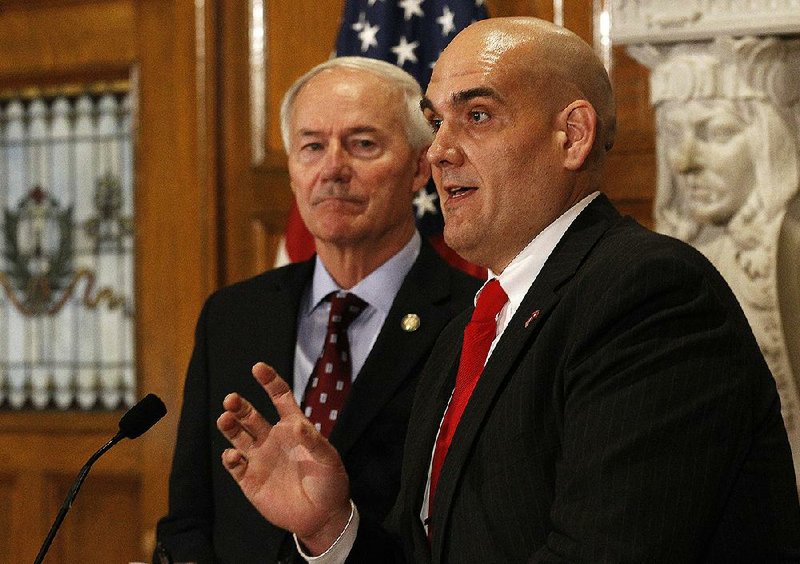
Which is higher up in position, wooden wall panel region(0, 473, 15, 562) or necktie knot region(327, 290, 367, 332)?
necktie knot region(327, 290, 367, 332)

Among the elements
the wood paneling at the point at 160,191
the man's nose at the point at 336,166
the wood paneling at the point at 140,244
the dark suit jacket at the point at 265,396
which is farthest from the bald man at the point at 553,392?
the wood paneling at the point at 140,244

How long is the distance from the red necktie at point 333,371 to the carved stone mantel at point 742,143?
34.0 inches

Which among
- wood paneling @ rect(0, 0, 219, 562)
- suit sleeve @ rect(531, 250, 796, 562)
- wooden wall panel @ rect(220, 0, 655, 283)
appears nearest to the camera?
suit sleeve @ rect(531, 250, 796, 562)

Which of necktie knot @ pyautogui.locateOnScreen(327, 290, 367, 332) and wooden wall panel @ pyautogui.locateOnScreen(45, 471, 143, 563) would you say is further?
wooden wall panel @ pyautogui.locateOnScreen(45, 471, 143, 563)

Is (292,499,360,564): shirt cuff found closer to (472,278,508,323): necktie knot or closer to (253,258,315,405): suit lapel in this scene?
(472,278,508,323): necktie knot

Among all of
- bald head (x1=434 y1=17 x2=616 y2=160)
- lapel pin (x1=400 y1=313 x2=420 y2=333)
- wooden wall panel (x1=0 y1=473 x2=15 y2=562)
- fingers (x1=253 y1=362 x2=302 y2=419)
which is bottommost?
wooden wall panel (x1=0 y1=473 x2=15 y2=562)

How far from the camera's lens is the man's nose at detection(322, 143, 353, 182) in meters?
2.51

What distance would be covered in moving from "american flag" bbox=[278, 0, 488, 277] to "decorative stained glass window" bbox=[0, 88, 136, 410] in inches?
52.1

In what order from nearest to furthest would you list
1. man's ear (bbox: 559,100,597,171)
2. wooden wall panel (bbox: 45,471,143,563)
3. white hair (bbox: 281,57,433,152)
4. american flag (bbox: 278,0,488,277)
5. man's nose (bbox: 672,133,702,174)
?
man's ear (bbox: 559,100,597,171)
white hair (bbox: 281,57,433,152)
man's nose (bbox: 672,133,702,174)
american flag (bbox: 278,0,488,277)
wooden wall panel (bbox: 45,471,143,563)

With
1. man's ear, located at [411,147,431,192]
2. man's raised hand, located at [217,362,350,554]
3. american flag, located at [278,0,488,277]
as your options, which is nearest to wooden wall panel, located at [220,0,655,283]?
american flag, located at [278,0,488,277]

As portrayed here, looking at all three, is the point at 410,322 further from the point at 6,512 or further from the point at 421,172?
the point at 6,512

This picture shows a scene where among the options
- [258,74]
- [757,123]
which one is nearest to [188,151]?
[258,74]

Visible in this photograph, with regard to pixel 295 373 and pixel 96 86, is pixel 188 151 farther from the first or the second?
pixel 295 373

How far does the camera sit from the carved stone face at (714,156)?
2682 mm
